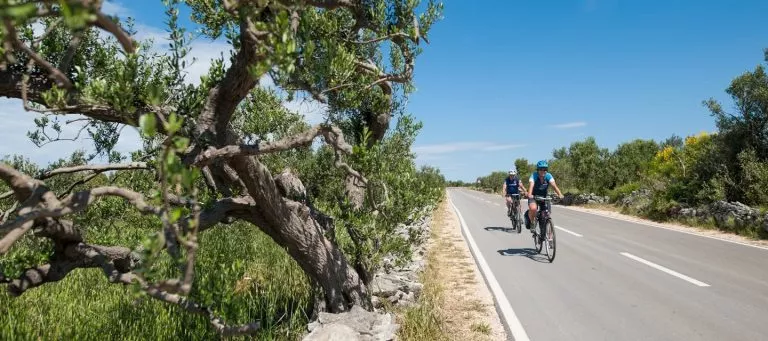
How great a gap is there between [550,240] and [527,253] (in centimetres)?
119

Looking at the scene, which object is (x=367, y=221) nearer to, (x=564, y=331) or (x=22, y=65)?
(x=564, y=331)

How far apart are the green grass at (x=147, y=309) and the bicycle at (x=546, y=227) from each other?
19.0ft

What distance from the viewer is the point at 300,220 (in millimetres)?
4949

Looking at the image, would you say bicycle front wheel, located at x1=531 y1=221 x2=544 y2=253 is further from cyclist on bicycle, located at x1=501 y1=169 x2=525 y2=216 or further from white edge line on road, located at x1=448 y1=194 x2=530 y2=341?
cyclist on bicycle, located at x1=501 y1=169 x2=525 y2=216

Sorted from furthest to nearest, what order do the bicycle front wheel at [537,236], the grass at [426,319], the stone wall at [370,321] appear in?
the bicycle front wheel at [537,236] → the grass at [426,319] → the stone wall at [370,321]

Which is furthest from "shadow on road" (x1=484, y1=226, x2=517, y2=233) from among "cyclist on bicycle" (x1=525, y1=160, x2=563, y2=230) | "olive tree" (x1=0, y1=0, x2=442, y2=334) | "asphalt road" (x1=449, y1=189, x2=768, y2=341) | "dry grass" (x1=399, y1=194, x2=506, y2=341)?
"olive tree" (x1=0, y1=0, x2=442, y2=334)

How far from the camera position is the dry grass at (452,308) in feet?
18.4

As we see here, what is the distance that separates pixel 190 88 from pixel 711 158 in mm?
20760

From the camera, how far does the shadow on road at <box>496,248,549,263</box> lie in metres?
10.4

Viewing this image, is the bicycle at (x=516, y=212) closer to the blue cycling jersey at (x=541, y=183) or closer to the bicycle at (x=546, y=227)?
the bicycle at (x=546, y=227)

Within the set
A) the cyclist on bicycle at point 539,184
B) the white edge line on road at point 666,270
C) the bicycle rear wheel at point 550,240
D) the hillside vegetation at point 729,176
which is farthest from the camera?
the hillside vegetation at point 729,176

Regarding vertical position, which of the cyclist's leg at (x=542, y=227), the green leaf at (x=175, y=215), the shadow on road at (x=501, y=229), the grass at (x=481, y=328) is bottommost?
the grass at (x=481, y=328)

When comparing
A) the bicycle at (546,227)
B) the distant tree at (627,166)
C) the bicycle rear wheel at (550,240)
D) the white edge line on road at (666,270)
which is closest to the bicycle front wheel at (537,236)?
the bicycle at (546,227)

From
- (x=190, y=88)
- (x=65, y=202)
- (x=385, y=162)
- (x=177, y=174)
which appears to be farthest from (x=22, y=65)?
(x=385, y=162)
